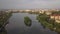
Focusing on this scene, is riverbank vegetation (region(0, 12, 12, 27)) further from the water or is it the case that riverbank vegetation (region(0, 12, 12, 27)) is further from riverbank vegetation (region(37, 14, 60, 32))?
riverbank vegetation (region(37, 14, 60, 32))

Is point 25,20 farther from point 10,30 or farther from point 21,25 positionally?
point 10,30

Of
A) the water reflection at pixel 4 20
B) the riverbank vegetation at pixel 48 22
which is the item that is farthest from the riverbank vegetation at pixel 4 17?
Result: the riverbank vegetation at pixel 48 22

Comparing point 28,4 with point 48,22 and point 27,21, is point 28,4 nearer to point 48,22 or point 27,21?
point 27,21

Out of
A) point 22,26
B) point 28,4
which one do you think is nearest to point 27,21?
point 22,26

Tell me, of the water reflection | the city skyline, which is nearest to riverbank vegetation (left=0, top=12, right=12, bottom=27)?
the water reflection

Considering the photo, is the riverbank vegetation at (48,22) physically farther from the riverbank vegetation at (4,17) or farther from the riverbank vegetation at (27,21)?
the riverbank vegetation at (4,17)

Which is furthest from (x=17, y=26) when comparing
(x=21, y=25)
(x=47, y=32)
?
(x=47, y=32)
